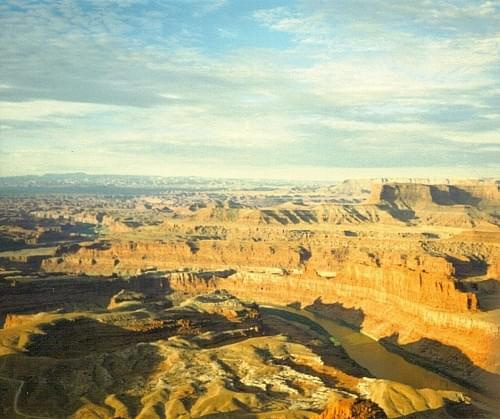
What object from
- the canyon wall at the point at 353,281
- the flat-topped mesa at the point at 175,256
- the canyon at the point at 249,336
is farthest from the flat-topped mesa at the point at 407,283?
the flat-topped mesa at the point at 175,256

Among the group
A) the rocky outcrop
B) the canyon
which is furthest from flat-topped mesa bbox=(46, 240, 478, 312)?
the rocky outcrop

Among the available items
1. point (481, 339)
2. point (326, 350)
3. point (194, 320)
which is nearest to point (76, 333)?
point (194, 320)

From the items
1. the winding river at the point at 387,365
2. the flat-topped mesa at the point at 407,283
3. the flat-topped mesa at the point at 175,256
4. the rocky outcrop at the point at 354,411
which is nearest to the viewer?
the rocky outcrop at the point at 354,411

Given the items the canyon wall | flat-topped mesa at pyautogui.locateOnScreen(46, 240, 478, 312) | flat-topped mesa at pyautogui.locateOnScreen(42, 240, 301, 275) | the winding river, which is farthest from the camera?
flat-topped mesa at pyautogui.locateOnScreen(42, 240, 301, 275)

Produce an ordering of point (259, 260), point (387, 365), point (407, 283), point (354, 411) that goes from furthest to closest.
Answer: point (259, 260) < point (407, 283) < point (387, 365) < point (354, 411)

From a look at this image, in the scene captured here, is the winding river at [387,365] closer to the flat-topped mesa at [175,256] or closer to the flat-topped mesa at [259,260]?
the flat-topped mesa at [259,260]

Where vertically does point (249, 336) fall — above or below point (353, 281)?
below

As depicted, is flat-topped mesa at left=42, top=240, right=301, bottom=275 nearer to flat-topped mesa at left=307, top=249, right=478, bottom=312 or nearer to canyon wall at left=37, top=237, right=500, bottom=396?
canyon wall at left=37, top=237, right=500, bottom=396

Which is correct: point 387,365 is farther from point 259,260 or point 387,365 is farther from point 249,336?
point 259,260

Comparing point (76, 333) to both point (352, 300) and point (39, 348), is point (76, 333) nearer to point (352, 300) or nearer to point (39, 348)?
point (39, 348)

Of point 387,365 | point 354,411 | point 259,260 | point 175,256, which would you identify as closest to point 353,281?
point 387,365

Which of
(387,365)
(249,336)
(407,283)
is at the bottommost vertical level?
(387,365)
